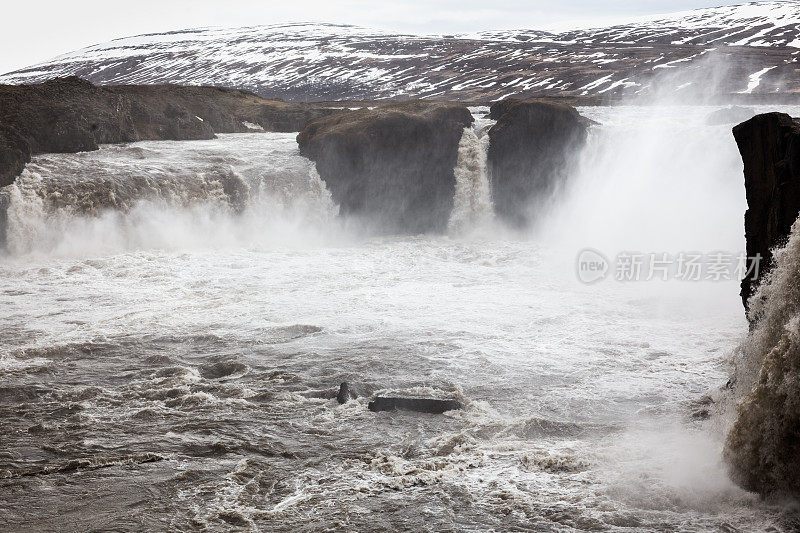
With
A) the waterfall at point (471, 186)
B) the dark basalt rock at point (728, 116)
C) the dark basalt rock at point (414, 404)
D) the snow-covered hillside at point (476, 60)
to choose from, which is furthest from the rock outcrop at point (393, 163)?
the snow-covered hillside at point (476, 60)

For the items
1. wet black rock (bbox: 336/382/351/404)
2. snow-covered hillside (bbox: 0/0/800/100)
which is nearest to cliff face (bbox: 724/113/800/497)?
wet black rock (bbox: 336/382/351/404)

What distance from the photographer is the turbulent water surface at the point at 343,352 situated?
19.8ft

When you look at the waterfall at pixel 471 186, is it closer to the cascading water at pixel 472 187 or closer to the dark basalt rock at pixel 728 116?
the cascading water at pixel 472 187

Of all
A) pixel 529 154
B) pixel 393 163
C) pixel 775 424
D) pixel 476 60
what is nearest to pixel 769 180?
pixel 775 424

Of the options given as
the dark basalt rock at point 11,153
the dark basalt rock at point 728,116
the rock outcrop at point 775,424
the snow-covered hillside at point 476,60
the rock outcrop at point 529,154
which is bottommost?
the rock outcrop at point 775,424

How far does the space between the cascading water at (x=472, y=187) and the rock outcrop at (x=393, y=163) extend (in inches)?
8.7

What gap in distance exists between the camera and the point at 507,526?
561 cm

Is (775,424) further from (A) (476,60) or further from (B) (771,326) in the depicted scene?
(A) (476,60)

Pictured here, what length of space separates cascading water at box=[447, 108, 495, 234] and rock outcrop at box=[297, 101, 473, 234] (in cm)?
22

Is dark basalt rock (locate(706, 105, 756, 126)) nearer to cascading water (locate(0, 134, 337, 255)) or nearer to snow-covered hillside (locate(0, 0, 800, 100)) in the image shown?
cascading water (locate(0, 134, 337, 255))

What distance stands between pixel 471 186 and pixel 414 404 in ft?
47.3

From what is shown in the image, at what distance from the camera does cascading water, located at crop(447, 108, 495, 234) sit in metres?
21.8

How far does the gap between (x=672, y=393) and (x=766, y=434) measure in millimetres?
2987

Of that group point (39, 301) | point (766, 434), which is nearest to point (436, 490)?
point (766, 434)
